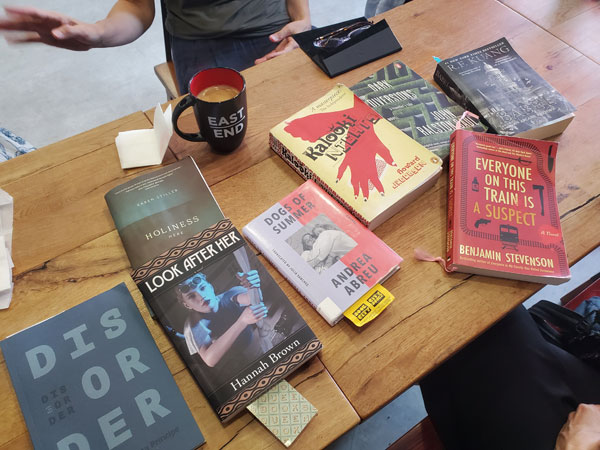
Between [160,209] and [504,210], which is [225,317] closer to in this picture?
[160,209]

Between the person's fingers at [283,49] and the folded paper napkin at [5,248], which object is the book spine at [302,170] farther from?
the folded paper napkin at [5,248]

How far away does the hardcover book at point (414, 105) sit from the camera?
84cm

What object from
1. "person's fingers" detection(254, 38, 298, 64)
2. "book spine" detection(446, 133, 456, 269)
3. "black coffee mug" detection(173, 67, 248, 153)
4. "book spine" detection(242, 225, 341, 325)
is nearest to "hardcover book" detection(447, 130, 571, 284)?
"book spine" detection(446, 133, 456, 269)

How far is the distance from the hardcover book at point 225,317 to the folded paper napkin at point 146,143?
219 millimetres

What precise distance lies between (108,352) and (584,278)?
1628mm

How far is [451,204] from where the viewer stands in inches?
30.4

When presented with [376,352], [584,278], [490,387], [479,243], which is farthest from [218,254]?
[584,278]

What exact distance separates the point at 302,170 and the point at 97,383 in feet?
1.54

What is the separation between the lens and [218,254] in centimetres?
70

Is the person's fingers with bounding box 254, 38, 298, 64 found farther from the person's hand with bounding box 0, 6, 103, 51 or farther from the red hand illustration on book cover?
the person's hand with bounding box 0, 6, 103, 51

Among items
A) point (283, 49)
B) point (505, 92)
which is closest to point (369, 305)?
point (505, 92)

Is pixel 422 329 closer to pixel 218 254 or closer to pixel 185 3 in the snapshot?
pixel 218 254

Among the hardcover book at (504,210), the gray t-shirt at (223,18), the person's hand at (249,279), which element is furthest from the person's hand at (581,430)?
the gray t-shirt at (223,18)

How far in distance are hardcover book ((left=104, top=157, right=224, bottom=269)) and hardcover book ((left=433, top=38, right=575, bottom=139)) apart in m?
0.54
